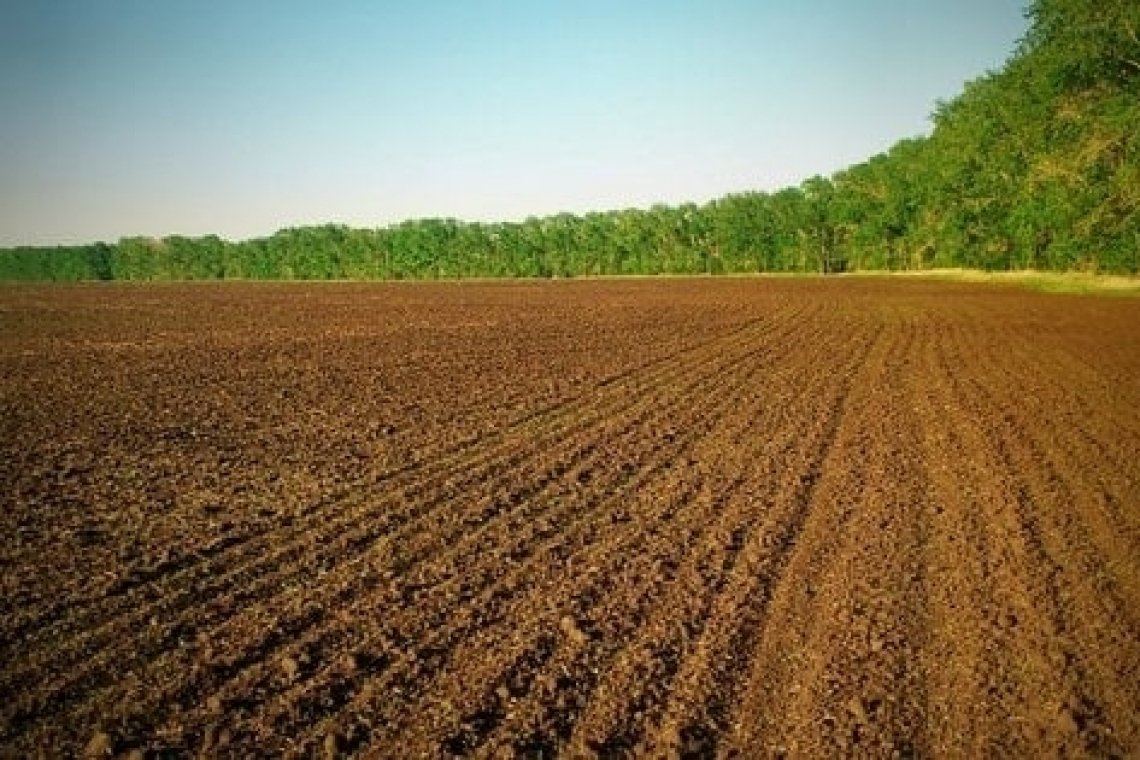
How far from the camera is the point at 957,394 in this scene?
15227 millimetres

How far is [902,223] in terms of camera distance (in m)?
79.6

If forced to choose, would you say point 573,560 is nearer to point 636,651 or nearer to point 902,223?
point 636,651

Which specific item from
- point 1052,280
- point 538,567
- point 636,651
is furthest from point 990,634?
point 1052,280

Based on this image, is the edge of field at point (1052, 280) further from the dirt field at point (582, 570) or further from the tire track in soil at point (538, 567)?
the tire track in soil at point (538, 567)

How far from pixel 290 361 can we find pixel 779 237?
8225 centimetres

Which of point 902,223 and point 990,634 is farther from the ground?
point 902,223

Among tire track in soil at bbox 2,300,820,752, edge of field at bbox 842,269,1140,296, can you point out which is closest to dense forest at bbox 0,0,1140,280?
edge of field at bbox 842,269,1140,296

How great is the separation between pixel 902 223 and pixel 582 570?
81.4 meters

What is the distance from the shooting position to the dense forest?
104 feet

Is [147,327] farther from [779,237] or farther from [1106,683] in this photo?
[779,237]

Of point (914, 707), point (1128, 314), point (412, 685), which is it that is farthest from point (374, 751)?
point (1128, 314)

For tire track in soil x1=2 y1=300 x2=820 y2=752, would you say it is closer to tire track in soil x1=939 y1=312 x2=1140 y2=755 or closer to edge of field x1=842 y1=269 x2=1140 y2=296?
tire track in soil x1=939 y1=312 x2=1140 y2=755

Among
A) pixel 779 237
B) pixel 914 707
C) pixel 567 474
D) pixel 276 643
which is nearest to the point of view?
pixel 914 707

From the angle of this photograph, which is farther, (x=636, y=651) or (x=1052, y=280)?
(x=1052, y=280)
